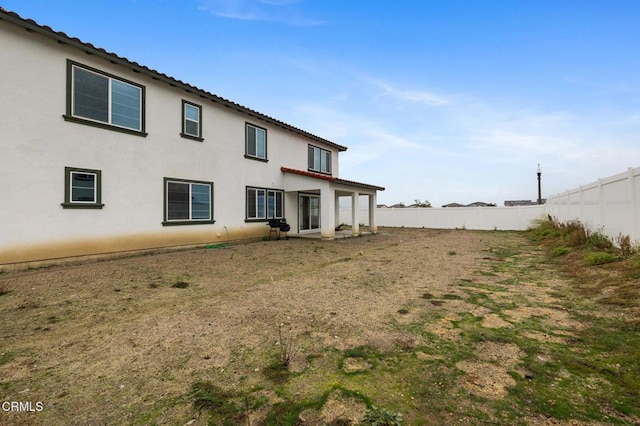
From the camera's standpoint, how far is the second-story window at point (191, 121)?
1105 centimetres

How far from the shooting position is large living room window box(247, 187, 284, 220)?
13805mm

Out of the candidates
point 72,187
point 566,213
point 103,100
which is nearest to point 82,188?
point 72,187

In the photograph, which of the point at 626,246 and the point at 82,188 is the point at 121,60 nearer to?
the point at 82,188

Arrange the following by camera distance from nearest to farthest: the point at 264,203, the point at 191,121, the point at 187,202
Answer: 1. the point at 187,202
2. the point at 191,121
3. the point at 264,203

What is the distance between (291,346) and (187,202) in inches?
376

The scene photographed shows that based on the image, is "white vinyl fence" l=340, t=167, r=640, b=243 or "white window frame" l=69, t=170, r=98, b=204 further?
"white window frame" l=69, t=170, r=98, b=204

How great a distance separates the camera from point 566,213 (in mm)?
13812

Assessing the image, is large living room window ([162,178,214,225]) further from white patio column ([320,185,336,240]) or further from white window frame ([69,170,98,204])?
white patio column ([320,185,336,240])

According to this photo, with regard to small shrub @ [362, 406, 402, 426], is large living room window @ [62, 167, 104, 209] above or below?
above

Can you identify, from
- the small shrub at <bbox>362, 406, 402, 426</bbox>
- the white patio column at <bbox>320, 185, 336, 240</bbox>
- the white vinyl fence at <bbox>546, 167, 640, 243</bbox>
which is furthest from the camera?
the white patio column at <bbox>320, 185, 336, 240</bbox>

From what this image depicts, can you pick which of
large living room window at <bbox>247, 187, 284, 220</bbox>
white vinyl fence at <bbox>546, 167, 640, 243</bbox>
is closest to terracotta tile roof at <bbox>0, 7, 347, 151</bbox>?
large living room window at <bbox>247, 187, 284, 220</bbox>

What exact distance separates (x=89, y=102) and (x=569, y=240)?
16.8 meters

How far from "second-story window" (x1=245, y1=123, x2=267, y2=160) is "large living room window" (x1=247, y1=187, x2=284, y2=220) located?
1747mm

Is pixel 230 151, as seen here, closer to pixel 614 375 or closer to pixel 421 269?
pixel 421 269
